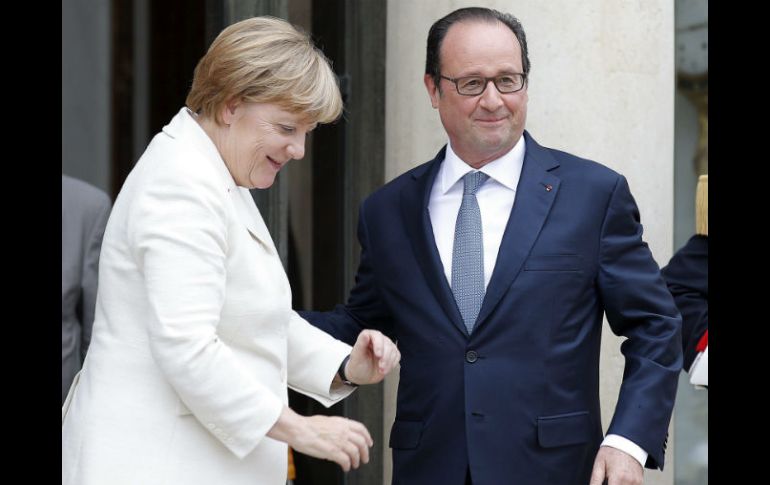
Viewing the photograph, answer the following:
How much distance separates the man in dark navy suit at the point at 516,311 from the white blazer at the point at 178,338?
25.8 inches

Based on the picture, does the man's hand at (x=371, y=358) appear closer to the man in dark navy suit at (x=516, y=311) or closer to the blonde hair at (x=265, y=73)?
the man in dark navy suit at (x=516, y=311)

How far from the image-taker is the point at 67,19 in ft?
18.4

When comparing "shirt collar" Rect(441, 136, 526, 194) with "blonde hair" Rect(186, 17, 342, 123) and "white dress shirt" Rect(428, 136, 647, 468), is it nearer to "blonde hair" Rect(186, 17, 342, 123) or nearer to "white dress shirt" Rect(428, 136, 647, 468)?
"white dress shirt" Rect(428, 136, 647, 468)

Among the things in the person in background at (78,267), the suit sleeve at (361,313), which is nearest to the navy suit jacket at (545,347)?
the suit sleeve at (361,313)

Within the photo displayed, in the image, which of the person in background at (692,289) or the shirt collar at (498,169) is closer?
the shirt collar at (498,169)

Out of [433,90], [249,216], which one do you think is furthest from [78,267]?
[249,216]

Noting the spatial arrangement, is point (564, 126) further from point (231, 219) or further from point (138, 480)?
point (138, 480)

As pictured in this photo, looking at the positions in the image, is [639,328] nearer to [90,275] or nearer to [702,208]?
[702,208]

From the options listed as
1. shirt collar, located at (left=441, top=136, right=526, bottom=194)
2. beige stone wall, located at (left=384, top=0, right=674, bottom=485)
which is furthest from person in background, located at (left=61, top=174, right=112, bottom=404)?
shirt collar, located at (left=441, top=136, right=526, bottom=194)

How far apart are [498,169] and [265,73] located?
0.90 meters

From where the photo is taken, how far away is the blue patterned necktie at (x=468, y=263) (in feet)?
11.0

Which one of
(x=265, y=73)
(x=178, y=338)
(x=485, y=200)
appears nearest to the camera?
(x=178, y=338)

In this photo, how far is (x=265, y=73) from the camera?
2816 mm
